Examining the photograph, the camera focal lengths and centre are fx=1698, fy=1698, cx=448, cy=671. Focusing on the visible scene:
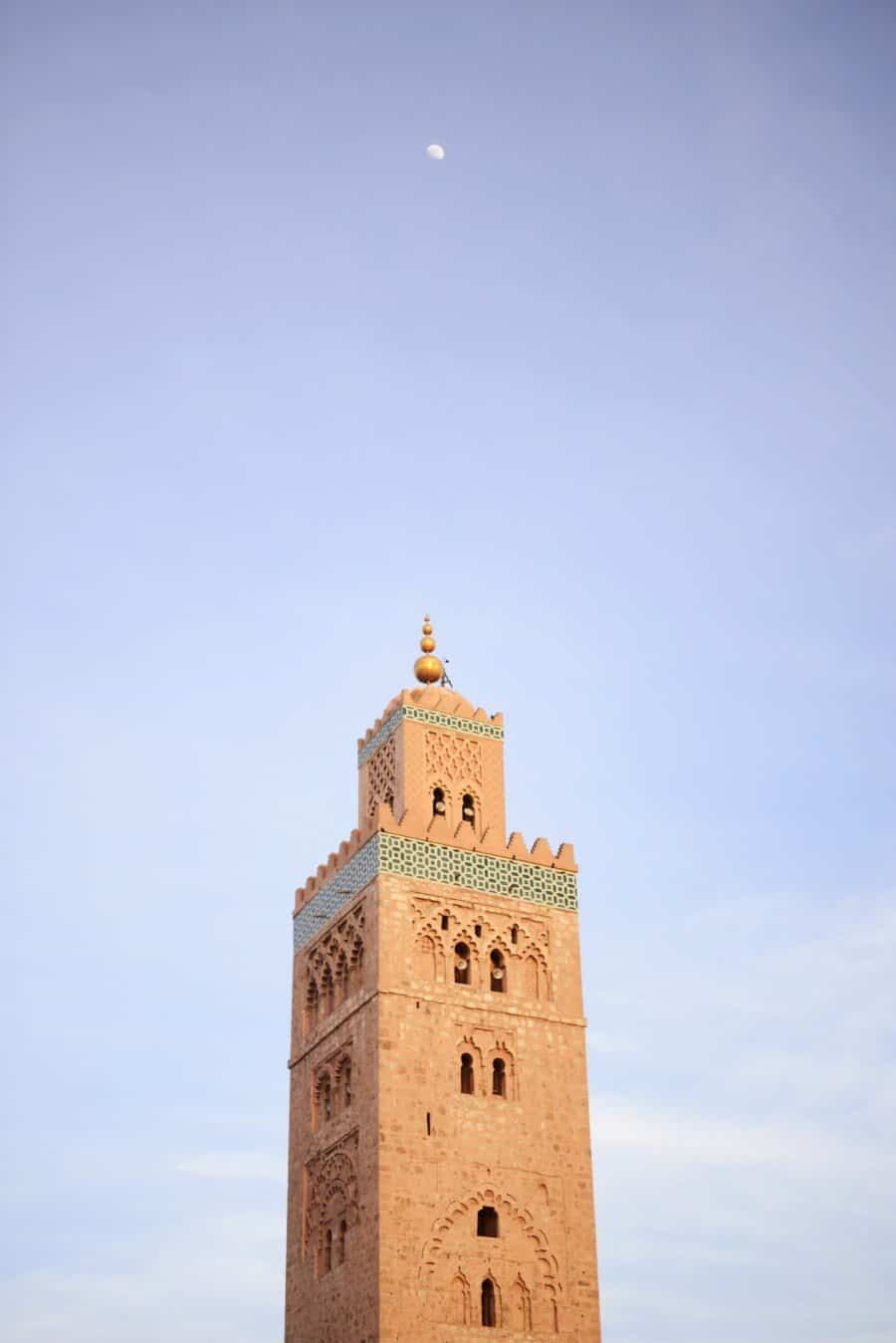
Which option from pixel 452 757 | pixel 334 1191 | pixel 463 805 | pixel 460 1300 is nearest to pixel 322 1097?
pixel 334 1191

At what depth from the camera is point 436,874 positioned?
26.9 metres

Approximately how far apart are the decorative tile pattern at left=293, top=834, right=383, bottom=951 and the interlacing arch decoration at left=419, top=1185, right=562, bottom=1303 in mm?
5099

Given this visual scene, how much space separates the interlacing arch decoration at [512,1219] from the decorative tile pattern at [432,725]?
776 cm

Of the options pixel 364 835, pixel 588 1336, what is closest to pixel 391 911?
pixel 364 835

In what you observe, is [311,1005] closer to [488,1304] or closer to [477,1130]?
[477,1130]

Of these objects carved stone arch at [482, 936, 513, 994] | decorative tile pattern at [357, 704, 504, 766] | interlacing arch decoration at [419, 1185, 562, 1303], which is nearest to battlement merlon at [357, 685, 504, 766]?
decorative tile pattern at [357, 704, 504, 766]

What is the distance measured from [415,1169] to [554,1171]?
2.42m

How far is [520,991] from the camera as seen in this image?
26844 millimetres

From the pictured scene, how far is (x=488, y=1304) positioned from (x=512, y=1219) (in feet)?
4.06

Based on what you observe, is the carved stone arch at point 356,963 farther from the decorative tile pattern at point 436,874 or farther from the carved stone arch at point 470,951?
the carved stone arch at point 470,951

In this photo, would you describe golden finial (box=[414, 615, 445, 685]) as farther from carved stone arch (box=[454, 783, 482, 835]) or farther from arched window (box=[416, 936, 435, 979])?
arched window (box=[416, 936, 435, 979])

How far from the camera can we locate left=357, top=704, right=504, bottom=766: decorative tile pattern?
28.6 metres

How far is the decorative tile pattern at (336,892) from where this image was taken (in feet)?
87.9

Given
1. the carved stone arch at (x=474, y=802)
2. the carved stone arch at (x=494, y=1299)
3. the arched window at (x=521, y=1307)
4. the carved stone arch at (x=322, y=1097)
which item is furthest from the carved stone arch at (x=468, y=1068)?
the carved stone arch at (x=474, y=802)
